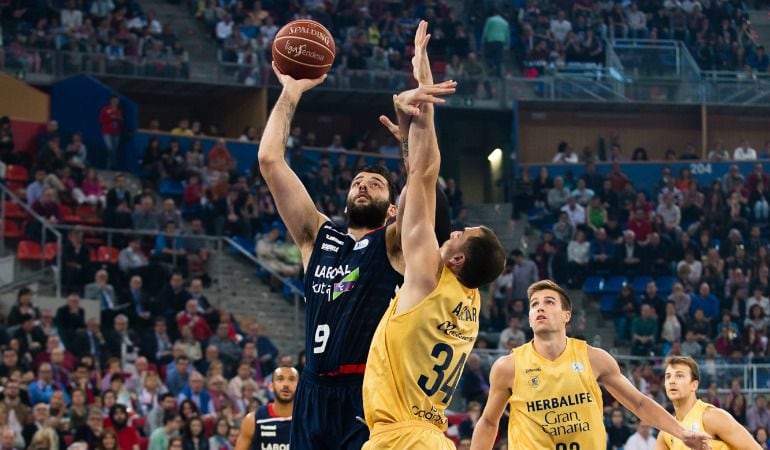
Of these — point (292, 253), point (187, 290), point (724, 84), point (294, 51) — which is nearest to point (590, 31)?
point (724, 84)

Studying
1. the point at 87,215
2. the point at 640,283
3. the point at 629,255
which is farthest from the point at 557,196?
the point at 87,215

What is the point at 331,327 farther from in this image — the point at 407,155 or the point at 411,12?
the point at 411,12

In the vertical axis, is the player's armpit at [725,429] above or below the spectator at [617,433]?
above

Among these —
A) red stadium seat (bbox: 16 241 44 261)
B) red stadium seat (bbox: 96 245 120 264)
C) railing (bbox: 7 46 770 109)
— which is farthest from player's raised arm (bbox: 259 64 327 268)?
railing (bbox: 7 46 770 109)

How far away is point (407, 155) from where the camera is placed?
7148 millimetres

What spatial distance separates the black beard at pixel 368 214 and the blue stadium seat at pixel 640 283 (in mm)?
18665

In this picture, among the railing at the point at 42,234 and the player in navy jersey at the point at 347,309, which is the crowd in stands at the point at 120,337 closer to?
the railing at the point at 42,234

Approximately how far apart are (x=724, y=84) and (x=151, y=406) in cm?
1941

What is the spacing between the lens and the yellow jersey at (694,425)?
1055 centimetres

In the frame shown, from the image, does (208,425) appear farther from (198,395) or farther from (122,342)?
(122,342)

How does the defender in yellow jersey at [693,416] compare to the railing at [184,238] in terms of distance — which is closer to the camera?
the defender in yellow jersey at [693,416]

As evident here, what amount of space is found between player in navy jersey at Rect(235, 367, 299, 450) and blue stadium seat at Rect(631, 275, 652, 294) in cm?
1569

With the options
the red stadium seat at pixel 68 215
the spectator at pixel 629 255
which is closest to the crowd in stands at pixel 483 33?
the spectator at pixel 629 255

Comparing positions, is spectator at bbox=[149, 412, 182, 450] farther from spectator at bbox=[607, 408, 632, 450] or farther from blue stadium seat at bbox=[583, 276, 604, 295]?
blue stadium seat at bbox=[583, 276, 604, 295]
